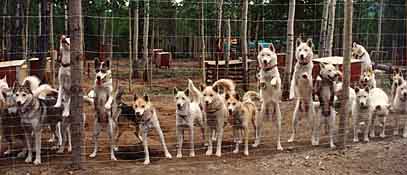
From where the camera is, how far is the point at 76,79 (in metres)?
5.26

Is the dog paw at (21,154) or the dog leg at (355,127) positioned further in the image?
the dog leg at (355,127)

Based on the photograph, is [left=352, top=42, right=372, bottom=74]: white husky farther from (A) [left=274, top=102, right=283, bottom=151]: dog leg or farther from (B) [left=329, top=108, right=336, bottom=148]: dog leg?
(A) [left=274, top=102, right=283, bottom=151]: dog leg

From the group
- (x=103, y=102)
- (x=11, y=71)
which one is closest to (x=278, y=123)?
(x=103, y=102)

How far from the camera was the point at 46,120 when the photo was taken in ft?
20.2

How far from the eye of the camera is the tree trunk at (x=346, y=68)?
621cm

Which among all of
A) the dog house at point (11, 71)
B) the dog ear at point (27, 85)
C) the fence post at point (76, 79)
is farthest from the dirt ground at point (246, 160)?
the dog house at point (11, 71)

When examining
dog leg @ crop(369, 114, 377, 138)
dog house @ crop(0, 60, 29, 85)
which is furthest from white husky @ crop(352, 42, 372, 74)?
dog house @ crop(0, 60, 29, 85)

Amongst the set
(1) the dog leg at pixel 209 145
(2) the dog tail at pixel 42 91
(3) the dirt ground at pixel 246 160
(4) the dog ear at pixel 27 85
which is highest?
(4) the dog ear at pixel 27 85

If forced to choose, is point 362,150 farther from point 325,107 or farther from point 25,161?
point 25,161

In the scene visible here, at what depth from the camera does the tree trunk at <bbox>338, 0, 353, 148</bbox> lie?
20.4ft

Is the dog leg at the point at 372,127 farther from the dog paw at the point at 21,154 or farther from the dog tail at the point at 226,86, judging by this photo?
the dog paw at the point at 21,154

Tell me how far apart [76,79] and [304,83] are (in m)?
3.38

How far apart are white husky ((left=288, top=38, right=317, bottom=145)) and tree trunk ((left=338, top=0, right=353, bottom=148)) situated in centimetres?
50

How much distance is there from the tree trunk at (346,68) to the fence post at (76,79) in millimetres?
3514
